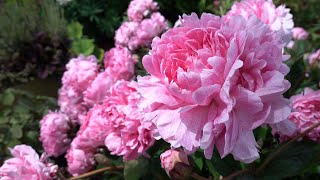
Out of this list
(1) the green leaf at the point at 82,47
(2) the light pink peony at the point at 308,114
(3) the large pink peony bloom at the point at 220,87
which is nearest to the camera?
(3) the large pink peony bloom at the point at 220,87

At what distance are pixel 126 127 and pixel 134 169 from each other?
4.9 inches

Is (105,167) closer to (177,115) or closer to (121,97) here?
(121,97)

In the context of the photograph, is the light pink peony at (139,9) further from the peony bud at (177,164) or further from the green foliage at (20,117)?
the peony bud at (177,164)

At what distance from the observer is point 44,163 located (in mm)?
903

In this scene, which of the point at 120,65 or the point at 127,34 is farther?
the point at 127,34

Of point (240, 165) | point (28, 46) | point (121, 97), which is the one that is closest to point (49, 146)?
point (121, 97)

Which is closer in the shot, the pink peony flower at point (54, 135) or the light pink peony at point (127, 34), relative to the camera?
the pink peony flower at point (54, 135)

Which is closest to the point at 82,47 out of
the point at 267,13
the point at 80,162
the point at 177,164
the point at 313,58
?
the point at 313,58

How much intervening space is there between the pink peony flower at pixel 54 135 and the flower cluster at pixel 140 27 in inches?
12.0

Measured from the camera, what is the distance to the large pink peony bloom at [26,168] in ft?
2.79

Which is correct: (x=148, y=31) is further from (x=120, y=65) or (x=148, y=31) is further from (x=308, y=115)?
(x=308, y=115)

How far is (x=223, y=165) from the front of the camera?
2.75 ft

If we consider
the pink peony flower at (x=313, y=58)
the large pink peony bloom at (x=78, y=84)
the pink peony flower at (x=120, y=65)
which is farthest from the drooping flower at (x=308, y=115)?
the large pink peony bloom at (x=78, y=84)

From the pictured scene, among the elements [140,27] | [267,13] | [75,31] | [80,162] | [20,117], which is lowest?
[75,31]
